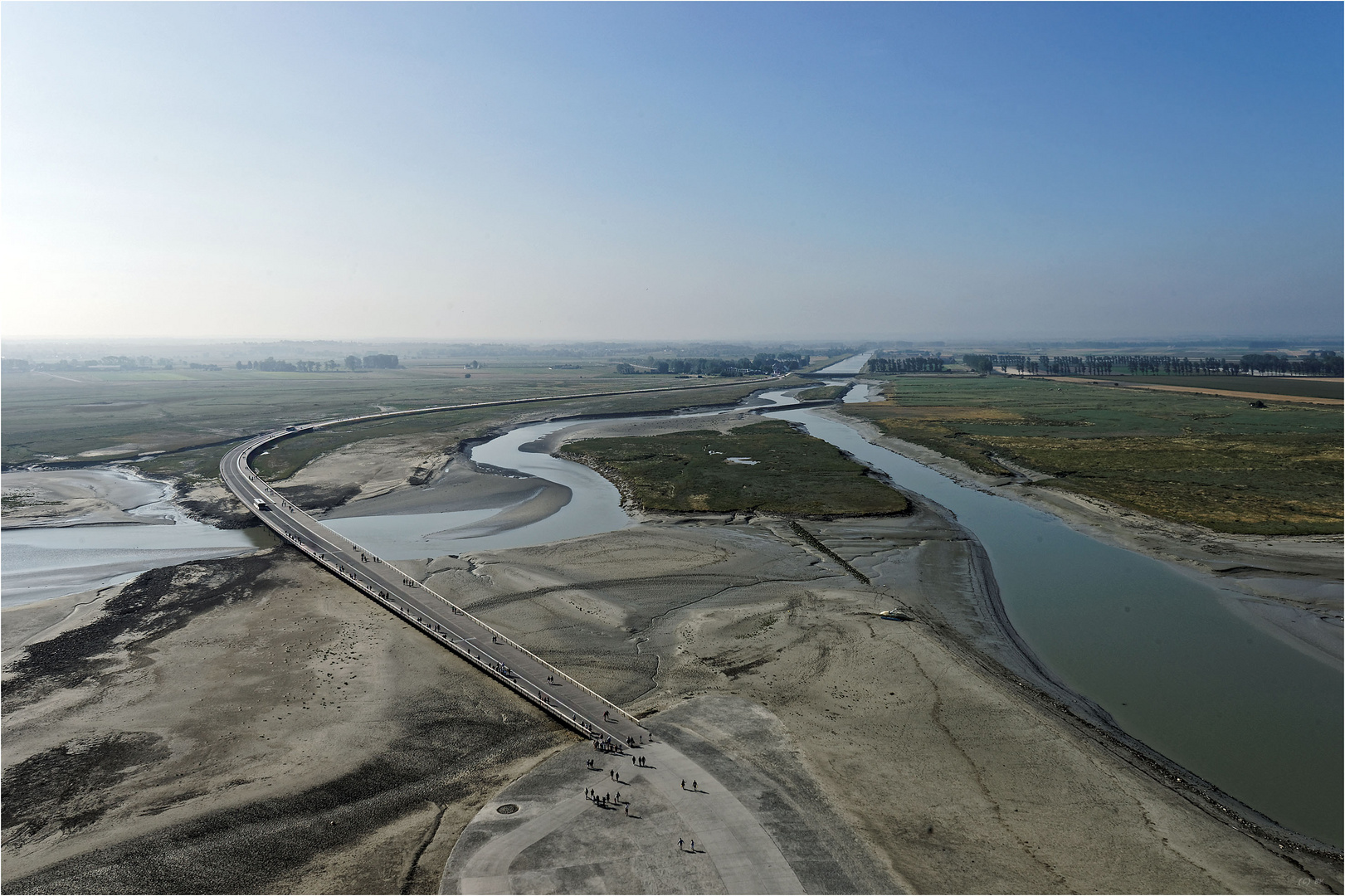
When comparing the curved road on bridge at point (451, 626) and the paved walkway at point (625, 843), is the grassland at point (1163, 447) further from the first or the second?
the curved road on bridge at point (451, 626)

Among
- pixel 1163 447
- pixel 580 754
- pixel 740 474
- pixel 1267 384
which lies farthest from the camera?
pixel 1267 384

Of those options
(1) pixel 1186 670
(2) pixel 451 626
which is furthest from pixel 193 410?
(1) pixel 1186 670

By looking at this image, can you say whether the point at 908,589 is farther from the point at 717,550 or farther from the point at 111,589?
the point at 111,589

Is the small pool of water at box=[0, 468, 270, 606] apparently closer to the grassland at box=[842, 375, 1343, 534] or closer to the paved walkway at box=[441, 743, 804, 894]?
the paved walkway at box=[441, 743, 804, 894]

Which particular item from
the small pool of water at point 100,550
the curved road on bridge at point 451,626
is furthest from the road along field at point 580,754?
the small pool of water at point 100,550

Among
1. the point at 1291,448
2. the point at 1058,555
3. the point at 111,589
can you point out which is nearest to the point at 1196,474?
the point at 1291,448

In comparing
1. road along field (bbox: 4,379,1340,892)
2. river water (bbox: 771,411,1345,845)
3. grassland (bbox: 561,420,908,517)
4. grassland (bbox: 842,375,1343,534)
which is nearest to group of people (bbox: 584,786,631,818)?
road along field (bbox: 4,379,1340,892)

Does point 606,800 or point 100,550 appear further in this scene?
point 100,550

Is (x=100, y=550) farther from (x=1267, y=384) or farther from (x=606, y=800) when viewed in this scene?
(x=1267, y=384)
